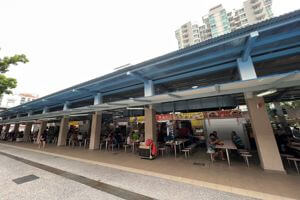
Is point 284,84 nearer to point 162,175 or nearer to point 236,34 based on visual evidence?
point 236,34

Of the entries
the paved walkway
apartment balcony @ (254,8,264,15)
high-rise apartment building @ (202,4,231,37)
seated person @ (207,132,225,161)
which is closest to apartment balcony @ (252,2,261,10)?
apartment balcony @ (254,8,264,15)

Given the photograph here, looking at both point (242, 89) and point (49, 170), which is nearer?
point (242, 89)

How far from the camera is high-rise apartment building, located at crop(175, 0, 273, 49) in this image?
134ft

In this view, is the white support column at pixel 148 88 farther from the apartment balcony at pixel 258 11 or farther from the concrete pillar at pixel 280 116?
the apartment balcony at pixel 258 11

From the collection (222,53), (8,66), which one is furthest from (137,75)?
(8,66)

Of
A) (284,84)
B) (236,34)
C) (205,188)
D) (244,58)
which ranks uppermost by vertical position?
(236,34)

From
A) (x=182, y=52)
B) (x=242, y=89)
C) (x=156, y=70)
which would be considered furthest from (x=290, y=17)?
(x=156, y=70)

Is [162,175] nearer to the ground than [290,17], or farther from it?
nearer to the ground

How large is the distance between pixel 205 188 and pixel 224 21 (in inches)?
2217

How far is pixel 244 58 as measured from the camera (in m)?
4.52

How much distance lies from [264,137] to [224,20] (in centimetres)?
5392

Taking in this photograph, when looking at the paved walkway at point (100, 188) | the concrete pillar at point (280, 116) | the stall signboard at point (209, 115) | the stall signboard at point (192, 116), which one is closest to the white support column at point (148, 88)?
the stall signboard at point (209, 115)

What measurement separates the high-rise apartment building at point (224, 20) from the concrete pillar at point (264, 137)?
45081mm

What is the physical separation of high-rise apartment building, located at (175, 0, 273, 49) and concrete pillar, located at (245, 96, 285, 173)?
148 feet
